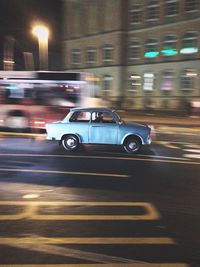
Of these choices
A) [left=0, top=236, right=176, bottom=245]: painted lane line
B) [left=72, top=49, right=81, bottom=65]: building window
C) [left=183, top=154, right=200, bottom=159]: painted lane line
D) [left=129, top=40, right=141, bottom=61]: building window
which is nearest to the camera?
[left=0, top=236, right=176, bottom=245]: painted lane line

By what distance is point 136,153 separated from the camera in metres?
15.8

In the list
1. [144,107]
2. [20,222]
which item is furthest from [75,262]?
[144,107]

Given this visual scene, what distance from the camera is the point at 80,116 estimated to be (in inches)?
641

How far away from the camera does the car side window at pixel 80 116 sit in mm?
16203

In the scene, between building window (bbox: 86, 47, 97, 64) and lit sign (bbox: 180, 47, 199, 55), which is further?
building window (bbox: 86, 47, 97, 64)

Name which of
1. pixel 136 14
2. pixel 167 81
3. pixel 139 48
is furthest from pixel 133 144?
pixel 136 14

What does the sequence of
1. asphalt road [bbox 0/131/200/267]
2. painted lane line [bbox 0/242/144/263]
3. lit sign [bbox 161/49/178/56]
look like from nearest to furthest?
painted lane line [bbox 0/242/144/263]
asphalt road [bbox 0/131/200/267]
lit sign [bbox 161/49/178/56]

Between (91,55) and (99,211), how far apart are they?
172 feet

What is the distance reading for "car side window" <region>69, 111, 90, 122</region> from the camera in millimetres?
16203

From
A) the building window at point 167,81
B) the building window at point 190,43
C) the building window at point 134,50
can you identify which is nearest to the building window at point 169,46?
the building window at point 190,43

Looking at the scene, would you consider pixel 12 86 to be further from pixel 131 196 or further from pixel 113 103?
pixel 113 103

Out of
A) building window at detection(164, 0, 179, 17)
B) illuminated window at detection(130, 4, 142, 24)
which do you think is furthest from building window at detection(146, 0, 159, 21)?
building window at detection(164, 0, 179, 17)

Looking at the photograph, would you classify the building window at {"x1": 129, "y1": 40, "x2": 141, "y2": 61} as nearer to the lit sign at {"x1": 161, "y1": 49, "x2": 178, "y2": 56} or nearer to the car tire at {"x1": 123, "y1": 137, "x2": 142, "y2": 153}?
the lit sign at {"x1": 161, "y1": 49, "x2": 178, "y2": 56}

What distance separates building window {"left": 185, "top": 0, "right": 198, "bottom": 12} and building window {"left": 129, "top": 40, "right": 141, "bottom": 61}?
7.84 m
